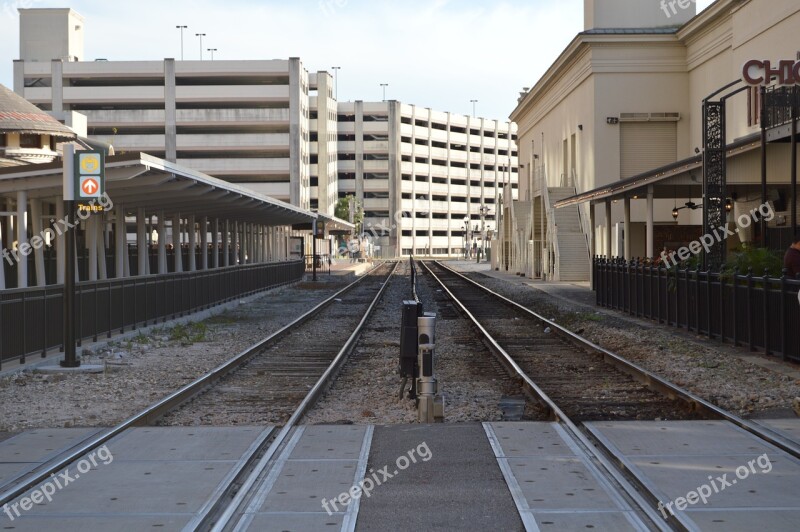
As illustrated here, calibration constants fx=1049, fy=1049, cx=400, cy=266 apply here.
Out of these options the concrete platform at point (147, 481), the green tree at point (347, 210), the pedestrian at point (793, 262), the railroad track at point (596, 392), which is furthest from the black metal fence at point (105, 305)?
the green tree at point (347, 210)

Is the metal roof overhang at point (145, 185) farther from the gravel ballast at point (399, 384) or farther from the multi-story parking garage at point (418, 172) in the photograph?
the multi-story parking garage at point (418, 172)

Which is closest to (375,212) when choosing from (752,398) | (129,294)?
(129,294)

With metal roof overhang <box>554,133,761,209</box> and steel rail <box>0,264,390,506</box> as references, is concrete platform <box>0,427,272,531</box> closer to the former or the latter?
steel rail <box>0,264,390,506</box>

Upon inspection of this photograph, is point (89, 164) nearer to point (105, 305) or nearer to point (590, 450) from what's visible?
point (105, 305)

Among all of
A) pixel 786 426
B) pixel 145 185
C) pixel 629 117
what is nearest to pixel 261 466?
pixel 786 426

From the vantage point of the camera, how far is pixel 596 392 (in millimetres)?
13273

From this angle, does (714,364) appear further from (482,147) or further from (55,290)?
(482,147)

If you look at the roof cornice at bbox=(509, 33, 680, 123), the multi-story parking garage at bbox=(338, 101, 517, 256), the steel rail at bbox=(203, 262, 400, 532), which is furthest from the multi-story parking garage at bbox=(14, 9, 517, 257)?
the steel rail at bbox=(203, 262, 400, 532)

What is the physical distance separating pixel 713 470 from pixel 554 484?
1.36 metres

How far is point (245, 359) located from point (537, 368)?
478 centimetres

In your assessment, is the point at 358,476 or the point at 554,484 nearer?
the point at 554,484

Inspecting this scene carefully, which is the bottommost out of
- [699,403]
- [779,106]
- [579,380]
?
[579,380]

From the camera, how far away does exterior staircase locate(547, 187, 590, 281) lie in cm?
4891

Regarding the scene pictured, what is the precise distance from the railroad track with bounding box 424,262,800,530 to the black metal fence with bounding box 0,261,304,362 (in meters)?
7.24
